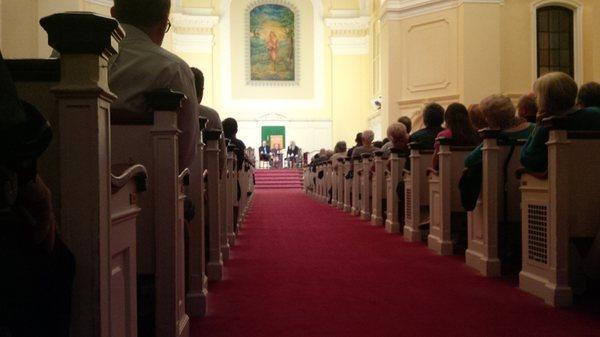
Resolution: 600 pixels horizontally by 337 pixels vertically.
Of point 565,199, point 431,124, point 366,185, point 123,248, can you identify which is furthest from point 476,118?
point 123,248

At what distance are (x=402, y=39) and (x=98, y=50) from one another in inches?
631

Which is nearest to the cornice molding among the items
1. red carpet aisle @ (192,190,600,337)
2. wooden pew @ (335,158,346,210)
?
wooden pew @ (335,158,346,210)

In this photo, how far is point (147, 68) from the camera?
8.66ft

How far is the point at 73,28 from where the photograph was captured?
1403 mm

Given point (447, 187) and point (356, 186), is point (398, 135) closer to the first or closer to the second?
point (447, 187)

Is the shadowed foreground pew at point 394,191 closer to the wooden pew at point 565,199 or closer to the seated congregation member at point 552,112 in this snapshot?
the seated congregation member at point 552,112

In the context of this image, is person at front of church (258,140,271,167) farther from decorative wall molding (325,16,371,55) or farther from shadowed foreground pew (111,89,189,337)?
shadowed foreground pew (111,89,189,337)

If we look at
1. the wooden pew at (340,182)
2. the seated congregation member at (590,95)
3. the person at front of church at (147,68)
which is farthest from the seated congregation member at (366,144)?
the person at front of church at (147,68)

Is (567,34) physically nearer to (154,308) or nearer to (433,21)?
(433,21)

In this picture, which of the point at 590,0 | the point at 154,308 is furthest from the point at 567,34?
the point at 154,308

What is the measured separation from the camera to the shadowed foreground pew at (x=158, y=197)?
238 centimetres

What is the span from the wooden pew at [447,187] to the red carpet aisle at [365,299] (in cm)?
20

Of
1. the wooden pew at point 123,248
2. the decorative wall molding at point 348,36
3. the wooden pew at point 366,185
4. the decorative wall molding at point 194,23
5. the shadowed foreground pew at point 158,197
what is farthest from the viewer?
the decorative wall molding at point 348,36

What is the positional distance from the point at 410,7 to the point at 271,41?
359 inches
